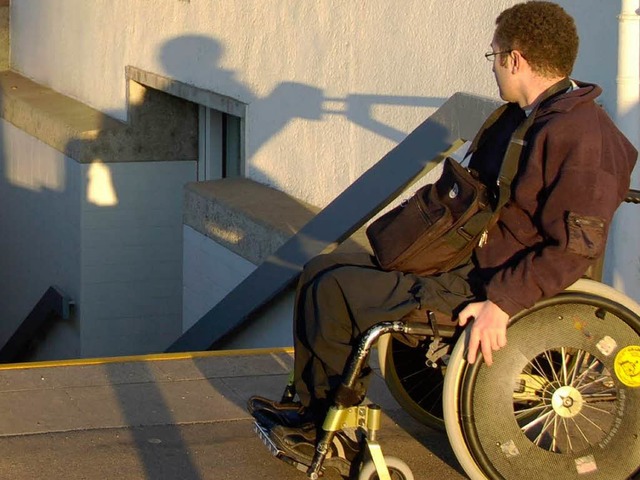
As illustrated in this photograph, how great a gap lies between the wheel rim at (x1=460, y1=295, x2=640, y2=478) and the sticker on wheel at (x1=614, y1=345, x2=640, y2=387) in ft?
0.05

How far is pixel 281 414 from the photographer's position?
3.81 m

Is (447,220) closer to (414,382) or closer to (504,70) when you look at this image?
(504,70)

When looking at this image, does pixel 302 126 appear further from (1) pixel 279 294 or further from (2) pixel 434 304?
(2) pixel 434 304

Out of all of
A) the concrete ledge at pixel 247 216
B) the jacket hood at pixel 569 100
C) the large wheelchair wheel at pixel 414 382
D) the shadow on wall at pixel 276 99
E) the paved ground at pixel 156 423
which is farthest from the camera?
the concrete ledge at pixel 247 216

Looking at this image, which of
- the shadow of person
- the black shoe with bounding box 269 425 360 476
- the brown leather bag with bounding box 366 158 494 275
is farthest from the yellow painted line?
the shadow of person

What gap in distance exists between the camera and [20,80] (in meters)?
15.1

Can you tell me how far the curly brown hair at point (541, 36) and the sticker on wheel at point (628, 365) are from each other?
2.69 ft

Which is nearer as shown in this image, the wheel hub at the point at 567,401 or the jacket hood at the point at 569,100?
the jacket hood at the point at 569,100

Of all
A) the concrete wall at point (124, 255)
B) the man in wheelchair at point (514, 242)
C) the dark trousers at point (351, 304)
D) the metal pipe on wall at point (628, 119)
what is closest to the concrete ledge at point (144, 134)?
the concrete wall at point (124, 255)

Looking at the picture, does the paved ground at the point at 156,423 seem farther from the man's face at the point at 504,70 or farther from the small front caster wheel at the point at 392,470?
the man's face at the point at 504,70

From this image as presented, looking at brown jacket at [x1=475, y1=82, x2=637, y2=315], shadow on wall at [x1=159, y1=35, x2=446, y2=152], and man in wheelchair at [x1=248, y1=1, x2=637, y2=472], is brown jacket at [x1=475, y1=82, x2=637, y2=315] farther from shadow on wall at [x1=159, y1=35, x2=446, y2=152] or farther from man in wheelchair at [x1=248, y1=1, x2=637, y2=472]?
shadow on wall at [x1=159, y1=35, x2=446, y2=152]

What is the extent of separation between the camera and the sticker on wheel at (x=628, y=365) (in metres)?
3.50

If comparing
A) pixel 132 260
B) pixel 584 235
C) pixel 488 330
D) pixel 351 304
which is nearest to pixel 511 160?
pixel 584 235

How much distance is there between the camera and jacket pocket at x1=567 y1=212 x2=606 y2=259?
10.8ft
